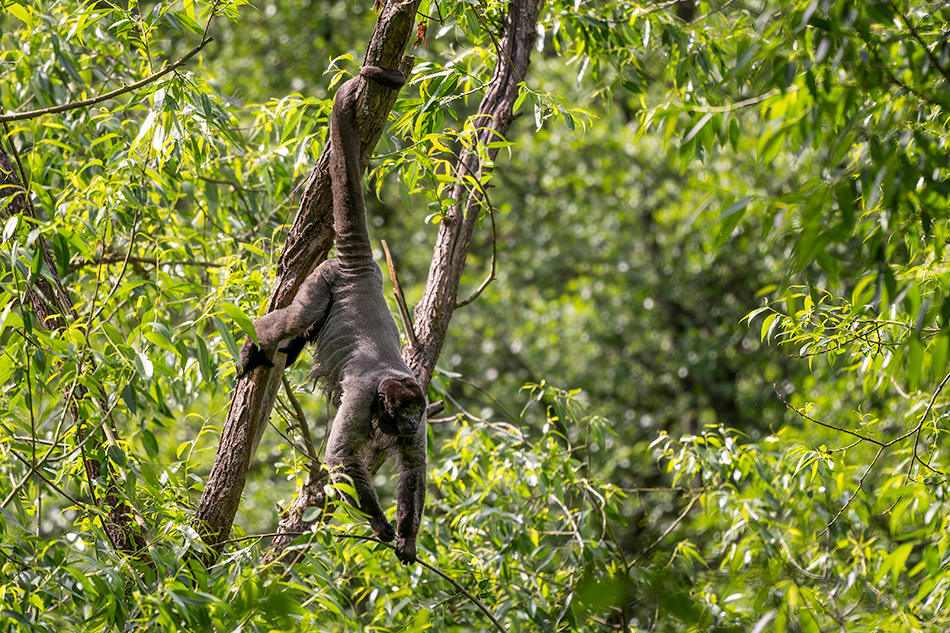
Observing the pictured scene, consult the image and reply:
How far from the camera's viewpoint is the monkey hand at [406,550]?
10.8ft

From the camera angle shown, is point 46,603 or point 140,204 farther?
point 140,204

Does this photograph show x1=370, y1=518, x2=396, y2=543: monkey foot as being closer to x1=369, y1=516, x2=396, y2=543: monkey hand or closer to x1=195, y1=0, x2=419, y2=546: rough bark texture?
x1=369, y1=516, x2=396, y2=543: monkey hand

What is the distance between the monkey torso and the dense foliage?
42 centimetres

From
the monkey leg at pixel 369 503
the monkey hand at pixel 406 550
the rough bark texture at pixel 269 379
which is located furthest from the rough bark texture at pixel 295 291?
the monkey hand at pixel 406 550

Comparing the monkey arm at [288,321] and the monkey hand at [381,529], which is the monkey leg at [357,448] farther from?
the monkey arm at [288,321]

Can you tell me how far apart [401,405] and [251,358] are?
69 centimetres

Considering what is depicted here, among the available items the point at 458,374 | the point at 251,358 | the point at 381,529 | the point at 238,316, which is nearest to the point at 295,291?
the point at 251,358

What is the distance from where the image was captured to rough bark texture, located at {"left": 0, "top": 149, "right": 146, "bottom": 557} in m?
3.36

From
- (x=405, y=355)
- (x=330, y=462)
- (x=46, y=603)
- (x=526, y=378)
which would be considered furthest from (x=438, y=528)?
(x=526, y=378)

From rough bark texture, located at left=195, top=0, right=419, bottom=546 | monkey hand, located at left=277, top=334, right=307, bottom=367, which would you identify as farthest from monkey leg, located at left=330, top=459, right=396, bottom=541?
monkey hand, located at left=277, top=334, right=307, bottom=367

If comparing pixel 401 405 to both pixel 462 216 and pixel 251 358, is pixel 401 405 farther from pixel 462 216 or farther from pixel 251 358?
pixel 462 216

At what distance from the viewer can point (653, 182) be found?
39.8ft

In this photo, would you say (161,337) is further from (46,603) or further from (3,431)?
(46,603)

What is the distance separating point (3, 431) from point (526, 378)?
9.21 m
